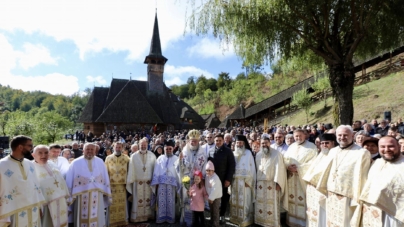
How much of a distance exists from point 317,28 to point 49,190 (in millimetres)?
8582

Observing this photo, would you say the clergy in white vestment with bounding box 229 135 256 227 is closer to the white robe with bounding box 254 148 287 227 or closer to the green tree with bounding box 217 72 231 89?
the white robe with bounding box 254 148 287 227

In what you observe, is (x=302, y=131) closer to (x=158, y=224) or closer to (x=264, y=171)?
(x=264, y=171)

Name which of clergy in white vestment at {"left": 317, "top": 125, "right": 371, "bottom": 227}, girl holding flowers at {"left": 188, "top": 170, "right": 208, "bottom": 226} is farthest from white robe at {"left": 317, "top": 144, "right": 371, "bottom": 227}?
girl holding flowers at {"left": 188, "top": 170, "right": 208, "bottom": 226}

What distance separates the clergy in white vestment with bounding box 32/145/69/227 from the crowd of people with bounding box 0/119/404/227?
0.02 meters

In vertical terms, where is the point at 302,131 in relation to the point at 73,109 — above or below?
below

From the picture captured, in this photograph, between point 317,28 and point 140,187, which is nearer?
point 140,187

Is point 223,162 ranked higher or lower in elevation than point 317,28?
lower

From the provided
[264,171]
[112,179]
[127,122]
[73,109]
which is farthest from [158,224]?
[73,109]

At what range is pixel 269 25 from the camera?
340 inches

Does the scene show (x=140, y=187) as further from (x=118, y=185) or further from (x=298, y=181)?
(x=298, y=181)

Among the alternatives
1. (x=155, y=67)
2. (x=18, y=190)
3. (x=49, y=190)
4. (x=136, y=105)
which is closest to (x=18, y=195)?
(x=18, y=190)

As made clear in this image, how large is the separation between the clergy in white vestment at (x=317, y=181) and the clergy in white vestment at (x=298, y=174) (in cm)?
45

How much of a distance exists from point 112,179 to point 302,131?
4669mm

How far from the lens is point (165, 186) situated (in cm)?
664
